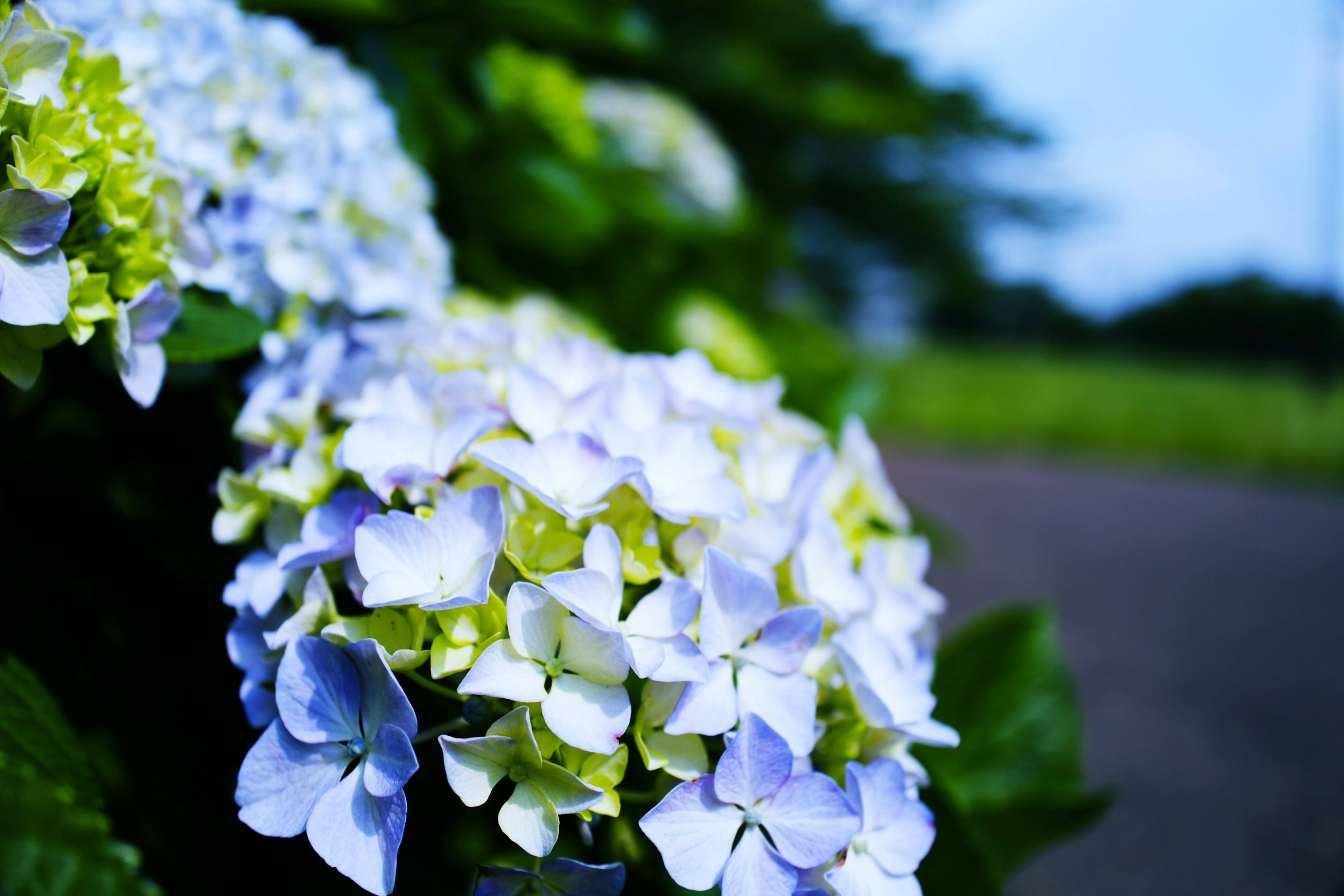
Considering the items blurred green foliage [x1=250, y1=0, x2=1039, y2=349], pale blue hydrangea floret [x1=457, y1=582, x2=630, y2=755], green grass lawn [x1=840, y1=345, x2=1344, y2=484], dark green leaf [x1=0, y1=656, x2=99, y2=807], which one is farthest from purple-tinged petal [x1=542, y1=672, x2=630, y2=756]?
green grass lawn [x1=840, y1=345, x2=1344, y2=484]

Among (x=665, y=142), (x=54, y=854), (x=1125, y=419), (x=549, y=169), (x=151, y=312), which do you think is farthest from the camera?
(x=1125, y=419)

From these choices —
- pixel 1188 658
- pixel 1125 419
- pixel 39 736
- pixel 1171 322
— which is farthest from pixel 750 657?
pixel 1171 322

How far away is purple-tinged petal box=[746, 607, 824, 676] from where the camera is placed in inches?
9.9

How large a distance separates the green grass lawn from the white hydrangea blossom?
103cm

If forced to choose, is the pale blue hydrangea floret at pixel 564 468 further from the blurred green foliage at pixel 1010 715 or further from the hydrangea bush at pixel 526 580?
the blurred green foliage at pixel 1010 715

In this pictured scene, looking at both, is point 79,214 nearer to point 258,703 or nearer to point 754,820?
point 258,703

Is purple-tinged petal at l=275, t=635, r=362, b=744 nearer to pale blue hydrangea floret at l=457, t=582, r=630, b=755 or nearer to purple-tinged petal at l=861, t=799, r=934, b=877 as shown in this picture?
pale blue hydrangea floret at l=457, t=582, r=630, b=755

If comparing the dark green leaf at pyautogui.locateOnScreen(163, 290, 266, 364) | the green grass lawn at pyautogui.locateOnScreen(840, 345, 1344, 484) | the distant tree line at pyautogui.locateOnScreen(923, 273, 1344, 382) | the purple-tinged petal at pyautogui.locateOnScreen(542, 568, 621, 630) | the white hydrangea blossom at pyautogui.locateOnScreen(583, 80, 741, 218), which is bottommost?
the distant tree line at pyautogui.locateOnScreen(923, 273, 1344, 382)

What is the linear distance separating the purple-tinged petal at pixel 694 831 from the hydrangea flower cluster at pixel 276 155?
26 centimetres

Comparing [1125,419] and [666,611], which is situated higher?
[666,611]

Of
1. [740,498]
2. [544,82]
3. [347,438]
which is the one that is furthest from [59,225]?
[544,82]

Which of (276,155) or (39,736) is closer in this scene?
(39,736)

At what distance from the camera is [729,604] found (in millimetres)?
249

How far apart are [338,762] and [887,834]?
6.4 inches
